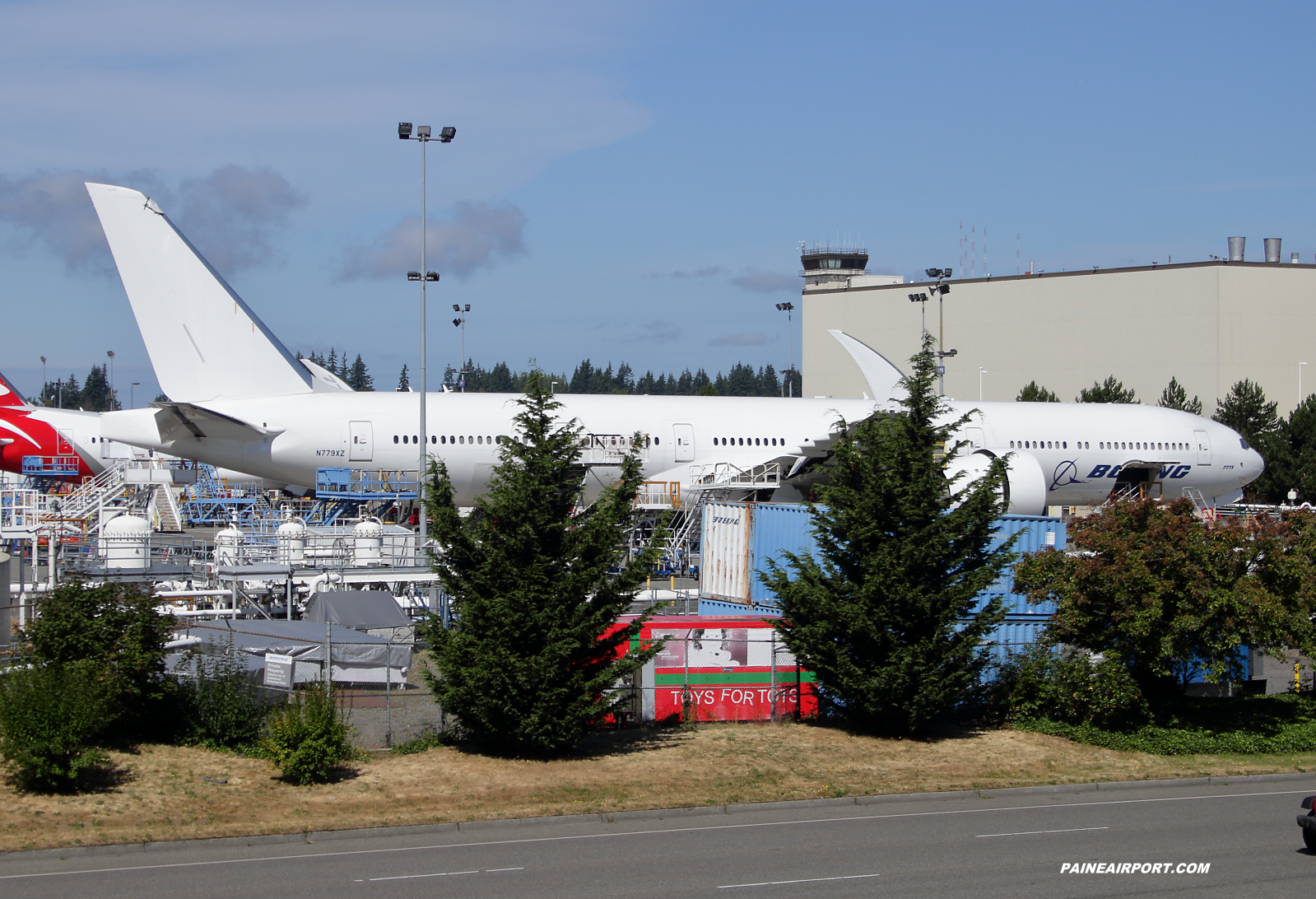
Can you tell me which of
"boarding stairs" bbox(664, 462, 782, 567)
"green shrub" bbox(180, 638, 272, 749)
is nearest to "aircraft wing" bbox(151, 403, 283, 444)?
"boarding stairs" bbox(664, 462, 782, 567)

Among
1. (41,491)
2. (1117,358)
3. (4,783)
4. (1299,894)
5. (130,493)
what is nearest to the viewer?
(1299,894)

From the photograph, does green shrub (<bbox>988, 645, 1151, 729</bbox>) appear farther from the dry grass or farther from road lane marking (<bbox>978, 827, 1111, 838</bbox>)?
road lane marking (<bbox>978, 827, 1111, 838</bbox>)

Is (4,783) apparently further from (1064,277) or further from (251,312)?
(1064,277)

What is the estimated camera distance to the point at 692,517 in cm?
3859

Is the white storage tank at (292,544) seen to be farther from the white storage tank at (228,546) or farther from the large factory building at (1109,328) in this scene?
the large factory building at (1109,328)

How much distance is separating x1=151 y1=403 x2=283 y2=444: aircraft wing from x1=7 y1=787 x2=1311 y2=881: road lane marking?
21.8 meters

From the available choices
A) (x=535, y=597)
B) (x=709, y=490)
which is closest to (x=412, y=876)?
(x=535, y=597)

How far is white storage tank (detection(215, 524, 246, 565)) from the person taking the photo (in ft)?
104

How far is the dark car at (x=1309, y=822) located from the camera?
13.8m

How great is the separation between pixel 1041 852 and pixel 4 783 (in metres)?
13.5

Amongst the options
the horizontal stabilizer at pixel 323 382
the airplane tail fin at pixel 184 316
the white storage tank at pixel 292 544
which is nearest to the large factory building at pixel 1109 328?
the horizontal stabilizer at pixel 323 382

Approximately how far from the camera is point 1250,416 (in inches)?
2965

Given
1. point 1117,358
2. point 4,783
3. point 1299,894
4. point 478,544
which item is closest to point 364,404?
point 478,544

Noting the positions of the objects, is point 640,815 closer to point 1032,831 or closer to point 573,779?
point 573,779
